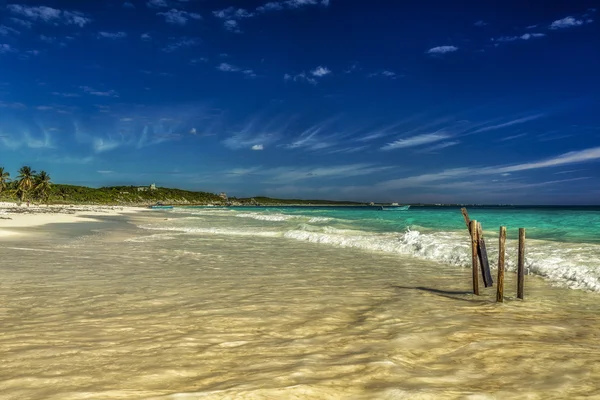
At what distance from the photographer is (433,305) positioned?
9695mm

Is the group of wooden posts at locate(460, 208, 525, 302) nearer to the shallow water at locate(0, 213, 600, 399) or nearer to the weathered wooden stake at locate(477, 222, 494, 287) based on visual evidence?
the weathered wooden stake at locate(477, 222, 494, 287)

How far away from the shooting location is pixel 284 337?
6.98 metres

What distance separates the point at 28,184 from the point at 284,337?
12341cm

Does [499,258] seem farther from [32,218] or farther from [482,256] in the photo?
[32,218]

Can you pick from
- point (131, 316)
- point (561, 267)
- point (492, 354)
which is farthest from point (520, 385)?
point (561, 267)

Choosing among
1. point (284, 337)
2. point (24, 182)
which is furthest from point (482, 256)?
point (24, 182)

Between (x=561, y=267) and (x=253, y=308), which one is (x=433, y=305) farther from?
(x=561, y=267)

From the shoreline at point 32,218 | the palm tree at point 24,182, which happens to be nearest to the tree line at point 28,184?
the palm tree at point 24,182

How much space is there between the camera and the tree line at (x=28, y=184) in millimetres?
104956

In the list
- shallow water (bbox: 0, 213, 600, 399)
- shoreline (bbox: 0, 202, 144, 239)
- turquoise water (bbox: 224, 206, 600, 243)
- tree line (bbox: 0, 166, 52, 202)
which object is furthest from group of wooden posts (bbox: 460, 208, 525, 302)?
tree line (bbox: 0, 166, 52, 202)

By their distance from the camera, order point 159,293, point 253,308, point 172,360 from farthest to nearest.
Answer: point 159,293 < point 253,308 < point 172,360

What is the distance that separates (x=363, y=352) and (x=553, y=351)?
3.05 metres

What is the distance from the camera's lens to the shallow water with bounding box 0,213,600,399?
495cm

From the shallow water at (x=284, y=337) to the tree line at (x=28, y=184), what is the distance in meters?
109
